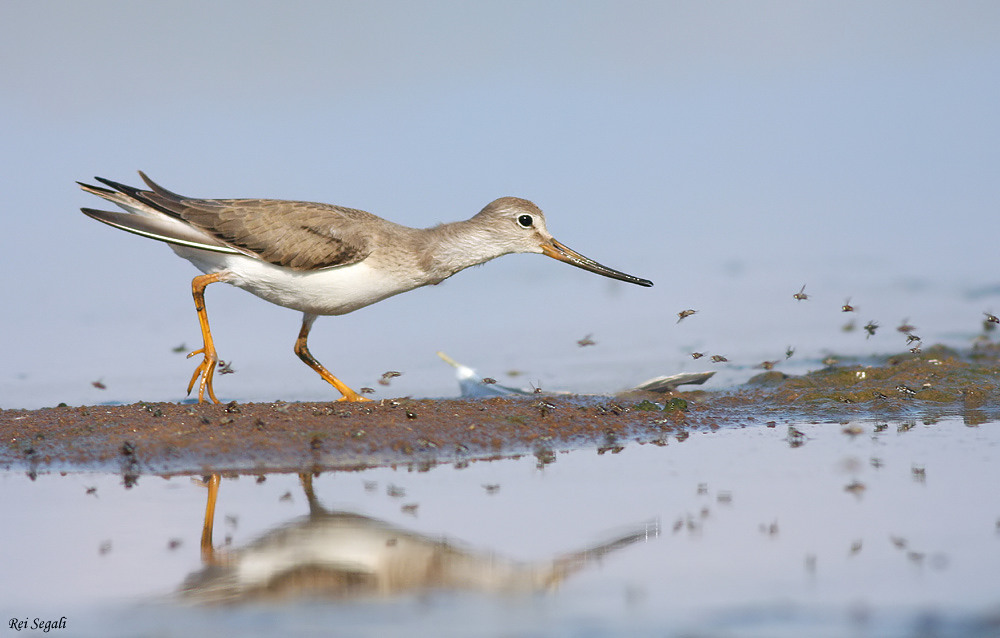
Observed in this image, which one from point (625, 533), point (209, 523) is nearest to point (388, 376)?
point (209, 523)

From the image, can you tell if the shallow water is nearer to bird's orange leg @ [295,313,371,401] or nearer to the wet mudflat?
the wet mudflat

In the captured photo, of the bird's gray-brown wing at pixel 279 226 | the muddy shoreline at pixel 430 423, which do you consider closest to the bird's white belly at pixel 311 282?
the bird's gray-brown wing at pixel 279 226

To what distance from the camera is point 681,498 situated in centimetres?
602

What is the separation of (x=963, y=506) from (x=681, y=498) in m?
1.49

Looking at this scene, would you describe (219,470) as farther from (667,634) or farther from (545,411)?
(667,634)

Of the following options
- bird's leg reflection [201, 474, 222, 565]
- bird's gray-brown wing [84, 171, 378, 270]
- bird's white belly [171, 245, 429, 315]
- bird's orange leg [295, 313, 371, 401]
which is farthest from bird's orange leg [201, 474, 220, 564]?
bird's orange leg [295, 313, 371, 401]

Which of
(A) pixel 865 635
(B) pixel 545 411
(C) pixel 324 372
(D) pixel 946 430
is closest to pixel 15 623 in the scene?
(A) pixel 865 635

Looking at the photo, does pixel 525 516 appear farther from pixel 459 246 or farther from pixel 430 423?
pixel 459 246

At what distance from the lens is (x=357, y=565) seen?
4922 millimetres

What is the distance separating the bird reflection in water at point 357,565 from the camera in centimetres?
457

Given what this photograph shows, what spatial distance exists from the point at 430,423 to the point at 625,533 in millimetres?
2765

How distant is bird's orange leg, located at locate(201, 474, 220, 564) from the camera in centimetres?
509

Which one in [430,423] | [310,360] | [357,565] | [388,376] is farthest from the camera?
[388,376]

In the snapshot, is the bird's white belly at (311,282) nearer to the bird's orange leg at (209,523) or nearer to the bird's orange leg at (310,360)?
the bird's orange leg at (310,360)
